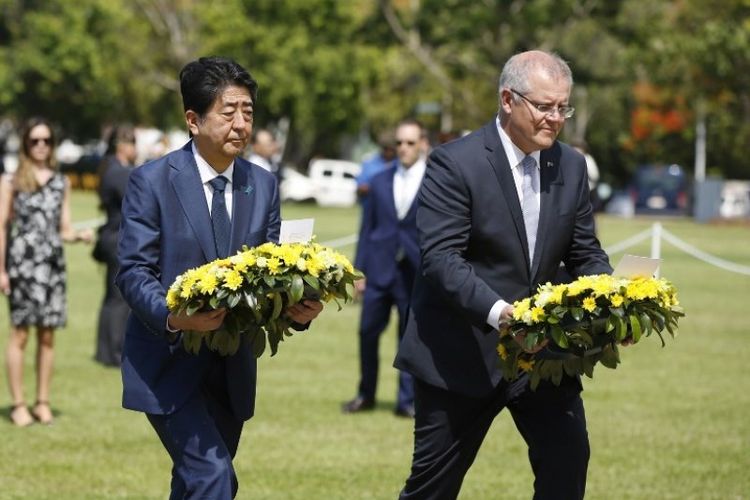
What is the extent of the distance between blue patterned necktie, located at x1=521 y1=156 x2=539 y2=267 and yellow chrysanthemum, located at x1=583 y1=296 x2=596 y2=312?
0.55 metres

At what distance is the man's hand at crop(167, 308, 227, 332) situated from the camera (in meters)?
5.47

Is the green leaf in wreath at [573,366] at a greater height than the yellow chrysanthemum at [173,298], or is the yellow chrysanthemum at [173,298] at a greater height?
the yellow chrysanthemum at [173,298]

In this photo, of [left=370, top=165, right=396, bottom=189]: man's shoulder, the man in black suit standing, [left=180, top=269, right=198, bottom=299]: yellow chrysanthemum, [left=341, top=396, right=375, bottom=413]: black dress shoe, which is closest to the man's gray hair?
the man in black suit standing

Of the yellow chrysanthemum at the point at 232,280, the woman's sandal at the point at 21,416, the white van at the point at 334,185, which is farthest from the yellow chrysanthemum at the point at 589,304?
the white van at the point at 334,185

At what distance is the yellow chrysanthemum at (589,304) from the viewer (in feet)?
18.3

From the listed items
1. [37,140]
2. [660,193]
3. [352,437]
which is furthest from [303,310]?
[660,193]

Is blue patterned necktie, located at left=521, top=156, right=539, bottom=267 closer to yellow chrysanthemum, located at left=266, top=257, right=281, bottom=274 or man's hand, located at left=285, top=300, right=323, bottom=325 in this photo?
man's hand, located at left=285, top=300, right=323, bottom=325

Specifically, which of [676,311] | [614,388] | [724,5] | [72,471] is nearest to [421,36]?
→ [724,5]

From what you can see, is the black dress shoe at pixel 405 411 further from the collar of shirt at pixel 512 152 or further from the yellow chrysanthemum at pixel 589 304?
the yellow chrysanthemum at pixel 589 304

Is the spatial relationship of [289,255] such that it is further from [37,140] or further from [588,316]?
[37,140]

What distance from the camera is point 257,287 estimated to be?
547 cm

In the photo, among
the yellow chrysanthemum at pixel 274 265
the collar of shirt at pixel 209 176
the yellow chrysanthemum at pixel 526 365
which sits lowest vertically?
the yellow chrysanthemum at pixel 526 365

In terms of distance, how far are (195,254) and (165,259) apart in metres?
0.12

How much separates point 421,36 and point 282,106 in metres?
13.4
